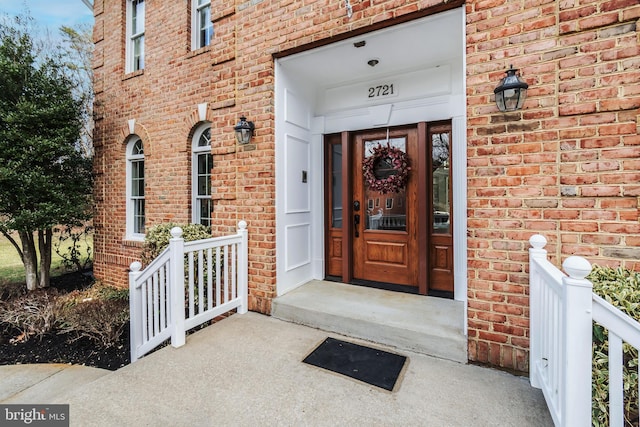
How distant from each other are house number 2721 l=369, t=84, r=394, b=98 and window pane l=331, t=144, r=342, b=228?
79cm

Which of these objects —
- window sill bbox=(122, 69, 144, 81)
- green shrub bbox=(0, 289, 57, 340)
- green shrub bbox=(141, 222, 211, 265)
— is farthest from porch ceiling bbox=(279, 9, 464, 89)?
green shrub bbox=(0, 289, 57, 340)

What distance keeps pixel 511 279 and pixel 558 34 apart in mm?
1777

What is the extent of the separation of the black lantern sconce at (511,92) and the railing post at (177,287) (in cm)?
279

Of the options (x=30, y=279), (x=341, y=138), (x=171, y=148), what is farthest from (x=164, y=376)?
(x=30, y=279)

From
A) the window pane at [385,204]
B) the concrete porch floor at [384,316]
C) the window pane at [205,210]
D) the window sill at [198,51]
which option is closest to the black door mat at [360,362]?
the concrete porch floor at [384,316]

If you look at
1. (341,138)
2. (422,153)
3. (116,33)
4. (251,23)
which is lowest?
(422,153)

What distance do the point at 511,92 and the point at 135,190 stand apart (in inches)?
246

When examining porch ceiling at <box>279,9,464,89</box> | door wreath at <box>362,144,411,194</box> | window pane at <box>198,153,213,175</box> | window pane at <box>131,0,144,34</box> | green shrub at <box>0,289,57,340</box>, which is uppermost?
window pane at <box>131,0,144,34</box>

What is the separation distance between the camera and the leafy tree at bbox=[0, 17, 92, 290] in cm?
486

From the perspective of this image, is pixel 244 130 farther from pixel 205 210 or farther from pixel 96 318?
pixel 96 318

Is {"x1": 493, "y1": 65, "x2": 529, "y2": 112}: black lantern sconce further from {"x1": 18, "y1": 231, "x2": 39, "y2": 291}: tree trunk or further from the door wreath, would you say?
{"x1": 18, "y1": 231, "x2": 39, "y2": 291}: tree trunk

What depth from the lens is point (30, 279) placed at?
573cm

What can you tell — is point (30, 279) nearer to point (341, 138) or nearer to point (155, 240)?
point (155, 240)

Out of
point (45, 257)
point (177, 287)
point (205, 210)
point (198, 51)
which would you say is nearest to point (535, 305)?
point (177, 287)
